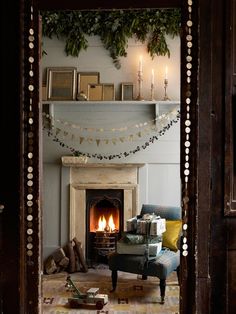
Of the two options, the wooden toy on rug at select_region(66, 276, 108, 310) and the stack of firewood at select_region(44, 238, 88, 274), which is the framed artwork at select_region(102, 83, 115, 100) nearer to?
the stack of firewood at select_region(44, 238, 88, 274)

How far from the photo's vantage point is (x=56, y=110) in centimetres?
548

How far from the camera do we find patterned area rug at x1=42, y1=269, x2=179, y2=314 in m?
4.11

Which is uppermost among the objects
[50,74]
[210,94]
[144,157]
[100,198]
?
[50,74]

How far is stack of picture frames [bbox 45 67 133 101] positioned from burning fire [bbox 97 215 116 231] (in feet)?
4.48

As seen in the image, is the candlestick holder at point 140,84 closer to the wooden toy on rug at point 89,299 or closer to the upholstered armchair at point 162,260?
the upholstered armchair at point 162,260

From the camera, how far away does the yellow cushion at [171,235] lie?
4844 millimetres

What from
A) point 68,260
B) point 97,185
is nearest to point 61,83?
point 97,185

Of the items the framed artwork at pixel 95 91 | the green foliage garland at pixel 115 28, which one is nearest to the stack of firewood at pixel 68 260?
the framed artwork at pixel 95 91

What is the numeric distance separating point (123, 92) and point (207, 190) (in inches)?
109

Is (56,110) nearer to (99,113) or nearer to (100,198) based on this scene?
(99,113)

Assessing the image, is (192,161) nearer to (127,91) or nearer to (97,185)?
(127,91)

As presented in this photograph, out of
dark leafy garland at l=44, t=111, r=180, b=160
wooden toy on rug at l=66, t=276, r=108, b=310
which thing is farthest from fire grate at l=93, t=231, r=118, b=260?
wooden toy on rug at l=66, t=276, r=108, b=310

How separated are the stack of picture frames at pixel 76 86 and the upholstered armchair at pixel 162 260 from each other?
133 cm

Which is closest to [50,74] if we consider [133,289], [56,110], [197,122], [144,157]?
[56,110]
